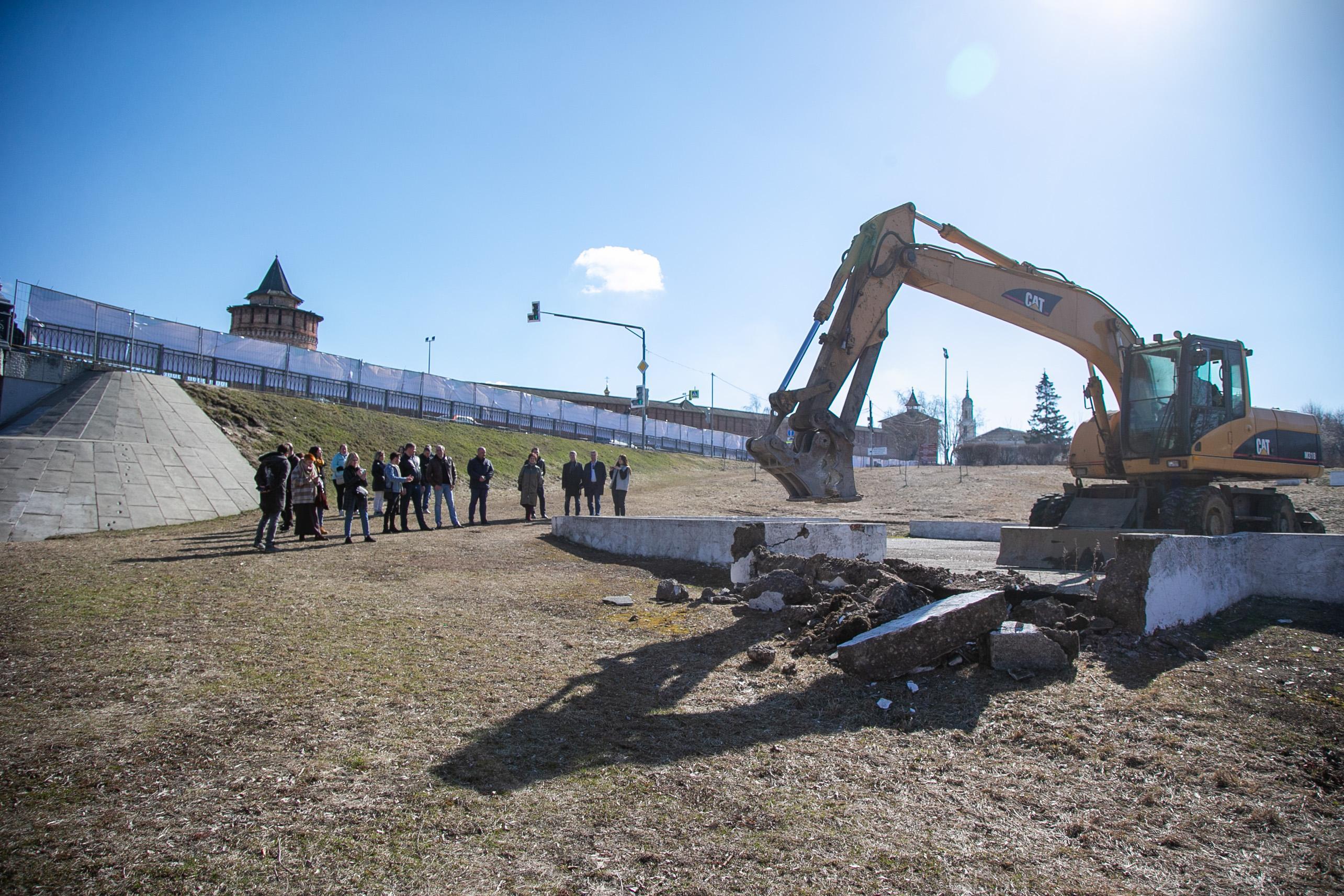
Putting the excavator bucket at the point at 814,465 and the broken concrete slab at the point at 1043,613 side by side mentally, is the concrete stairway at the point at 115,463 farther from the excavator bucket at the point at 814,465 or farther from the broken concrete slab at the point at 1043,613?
the broken concrete slab at the point at 1043,613

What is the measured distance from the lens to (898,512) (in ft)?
76.7

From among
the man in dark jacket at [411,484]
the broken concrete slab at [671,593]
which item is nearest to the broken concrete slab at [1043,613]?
the broken concrete slab at [671,593]

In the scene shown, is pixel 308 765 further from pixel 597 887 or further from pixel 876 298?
pixel 876 298

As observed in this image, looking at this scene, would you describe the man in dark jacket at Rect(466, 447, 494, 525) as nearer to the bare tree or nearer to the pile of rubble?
the pile of rubble

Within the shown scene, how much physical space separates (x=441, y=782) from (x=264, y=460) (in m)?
9.15

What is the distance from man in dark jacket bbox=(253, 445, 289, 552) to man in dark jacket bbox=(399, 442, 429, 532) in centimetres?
283

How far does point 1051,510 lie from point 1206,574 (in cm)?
610

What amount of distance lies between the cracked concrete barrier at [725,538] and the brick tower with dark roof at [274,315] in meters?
73.4

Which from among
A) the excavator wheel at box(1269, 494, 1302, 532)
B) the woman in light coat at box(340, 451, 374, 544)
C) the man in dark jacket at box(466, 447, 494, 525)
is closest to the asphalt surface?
the excavator wheel at box(1269, 494, 1302, 532)

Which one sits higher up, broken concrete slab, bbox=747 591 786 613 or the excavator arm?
the excavator arm

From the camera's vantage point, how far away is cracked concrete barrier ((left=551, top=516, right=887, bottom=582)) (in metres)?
8.98

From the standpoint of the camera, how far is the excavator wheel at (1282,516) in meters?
11.7

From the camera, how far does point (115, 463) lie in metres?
16.1

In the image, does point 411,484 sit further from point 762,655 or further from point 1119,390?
point 1119,390
